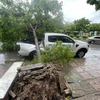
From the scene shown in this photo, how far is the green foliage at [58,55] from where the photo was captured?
5270 mm

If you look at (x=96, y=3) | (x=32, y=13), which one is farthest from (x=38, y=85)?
(x=96, y=3)

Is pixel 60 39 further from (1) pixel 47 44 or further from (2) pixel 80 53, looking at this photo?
(2) pixel 80 53

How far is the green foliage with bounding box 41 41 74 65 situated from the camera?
5.27 m

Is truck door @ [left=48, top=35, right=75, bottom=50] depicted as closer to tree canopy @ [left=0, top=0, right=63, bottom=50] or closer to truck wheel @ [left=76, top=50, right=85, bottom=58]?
truck wheel @ [left=76, top=50, right=85, bottom=58]

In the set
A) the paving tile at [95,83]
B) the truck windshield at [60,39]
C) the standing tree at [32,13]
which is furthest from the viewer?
the standing tree at [32,13]

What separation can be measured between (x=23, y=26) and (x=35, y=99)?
617 cm

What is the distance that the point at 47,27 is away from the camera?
925cm

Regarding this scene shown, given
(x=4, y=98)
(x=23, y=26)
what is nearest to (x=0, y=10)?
(x=23, y=26)

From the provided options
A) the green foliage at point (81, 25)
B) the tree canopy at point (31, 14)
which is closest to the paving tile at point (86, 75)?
the tree canopy at point (31, 14)

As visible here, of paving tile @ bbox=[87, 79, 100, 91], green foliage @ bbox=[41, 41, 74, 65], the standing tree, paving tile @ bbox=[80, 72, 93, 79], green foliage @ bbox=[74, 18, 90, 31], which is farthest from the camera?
green foliage @ bbox=[74, 18, 90, 31]

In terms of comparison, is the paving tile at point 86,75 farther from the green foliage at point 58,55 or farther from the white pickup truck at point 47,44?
the white pickup truck at point 47,44

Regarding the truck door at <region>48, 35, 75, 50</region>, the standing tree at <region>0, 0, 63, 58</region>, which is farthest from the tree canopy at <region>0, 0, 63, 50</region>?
the truck door at <region>48, 35, 75, 50</region>

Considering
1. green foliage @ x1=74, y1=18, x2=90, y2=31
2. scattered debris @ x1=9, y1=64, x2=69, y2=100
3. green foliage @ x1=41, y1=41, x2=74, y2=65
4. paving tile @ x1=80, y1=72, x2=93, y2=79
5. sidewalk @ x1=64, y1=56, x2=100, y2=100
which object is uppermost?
green foliage @ x1=74, y1=18, x2=90, y2=31

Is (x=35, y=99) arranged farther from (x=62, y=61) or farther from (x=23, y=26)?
(x=23, y=26)
